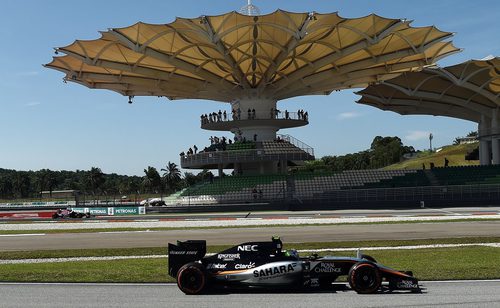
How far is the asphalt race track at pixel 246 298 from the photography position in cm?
1062

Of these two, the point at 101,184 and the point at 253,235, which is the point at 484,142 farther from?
the point at 101,184

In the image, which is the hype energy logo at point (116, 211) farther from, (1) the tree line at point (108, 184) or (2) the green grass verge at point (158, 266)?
(1) the tree line at point (108, 184)

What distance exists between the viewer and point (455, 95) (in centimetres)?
7262

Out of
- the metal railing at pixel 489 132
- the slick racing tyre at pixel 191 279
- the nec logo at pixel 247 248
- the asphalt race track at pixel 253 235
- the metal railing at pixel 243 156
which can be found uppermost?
the metal railing at pixel 489 132

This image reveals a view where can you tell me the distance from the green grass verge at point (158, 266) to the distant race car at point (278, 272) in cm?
204

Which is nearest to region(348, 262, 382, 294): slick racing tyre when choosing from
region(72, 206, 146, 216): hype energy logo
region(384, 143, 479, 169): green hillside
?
region(72, 206, 146, 216): hype energy logo

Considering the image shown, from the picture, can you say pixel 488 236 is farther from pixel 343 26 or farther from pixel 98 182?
pixel 98 182

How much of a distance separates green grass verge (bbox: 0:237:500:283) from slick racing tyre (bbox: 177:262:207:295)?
194cm

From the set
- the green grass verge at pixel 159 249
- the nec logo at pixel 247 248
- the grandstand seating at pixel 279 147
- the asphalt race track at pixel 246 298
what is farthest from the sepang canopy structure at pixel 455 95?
the nec logo at pixel 247 248

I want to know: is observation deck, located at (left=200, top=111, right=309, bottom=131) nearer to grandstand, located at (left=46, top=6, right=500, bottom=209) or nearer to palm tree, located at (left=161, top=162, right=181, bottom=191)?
grandstand, located at (left=46, top=6, right=500, bottom=209)

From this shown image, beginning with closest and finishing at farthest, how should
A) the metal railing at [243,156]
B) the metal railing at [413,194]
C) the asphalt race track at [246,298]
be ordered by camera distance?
1. the asphalt race track at [246,298]
2. the metal railing at [413,194]
3. the metal railing at [243,156]

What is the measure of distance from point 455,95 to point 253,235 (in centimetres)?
5443

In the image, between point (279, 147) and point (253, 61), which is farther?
point (279, 147)

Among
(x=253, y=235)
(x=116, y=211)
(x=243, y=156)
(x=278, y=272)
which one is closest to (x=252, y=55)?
(x=243, y=156)
